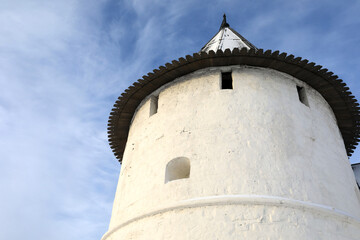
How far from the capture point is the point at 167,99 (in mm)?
8398

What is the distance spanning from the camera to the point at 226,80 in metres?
8.70

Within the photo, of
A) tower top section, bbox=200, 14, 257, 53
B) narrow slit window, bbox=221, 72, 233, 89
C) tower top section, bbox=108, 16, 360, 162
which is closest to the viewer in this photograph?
tower top section, bbox=108, 16, 360, 162

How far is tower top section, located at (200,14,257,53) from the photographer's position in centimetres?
1023

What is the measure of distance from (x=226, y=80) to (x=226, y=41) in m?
2.22

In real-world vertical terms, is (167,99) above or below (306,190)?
above

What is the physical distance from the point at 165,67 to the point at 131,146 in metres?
1.91

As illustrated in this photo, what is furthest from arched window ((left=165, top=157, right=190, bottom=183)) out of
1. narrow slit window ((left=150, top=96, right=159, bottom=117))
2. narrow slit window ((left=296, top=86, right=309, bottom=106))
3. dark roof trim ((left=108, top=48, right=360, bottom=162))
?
narrow slit window ((left=296, top=86, right=309, bottom=106))

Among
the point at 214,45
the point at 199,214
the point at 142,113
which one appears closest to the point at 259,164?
the point at 199,214

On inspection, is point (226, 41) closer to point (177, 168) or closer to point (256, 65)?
point (256, 65)

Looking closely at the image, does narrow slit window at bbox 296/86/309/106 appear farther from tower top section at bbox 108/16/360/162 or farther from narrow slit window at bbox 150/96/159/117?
narrow slit window at bbox 150/96/159/117

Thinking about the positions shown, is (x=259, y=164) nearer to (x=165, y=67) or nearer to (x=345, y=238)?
(x=345, y=238)

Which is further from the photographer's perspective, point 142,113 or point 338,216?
point 142,113

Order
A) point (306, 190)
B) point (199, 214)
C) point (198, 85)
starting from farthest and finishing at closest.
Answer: point (198, 85), point (306, 190), point (199, 214)

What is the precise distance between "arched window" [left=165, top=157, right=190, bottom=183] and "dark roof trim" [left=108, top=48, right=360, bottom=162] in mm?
2274
